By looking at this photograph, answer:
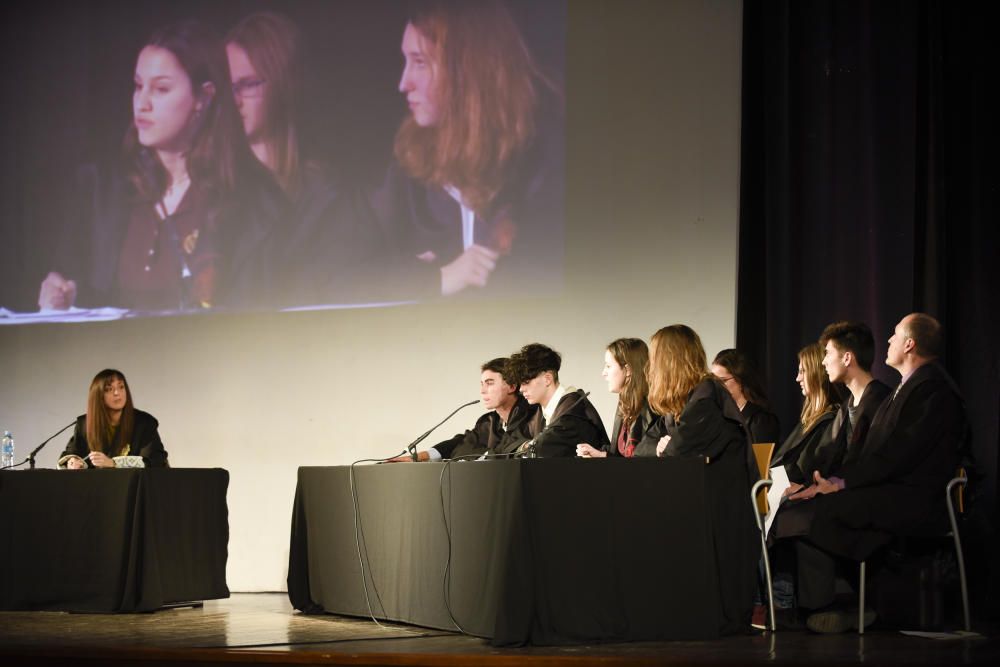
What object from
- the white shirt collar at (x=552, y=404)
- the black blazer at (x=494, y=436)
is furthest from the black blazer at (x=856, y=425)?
the black blazer at (x=494, y=436)

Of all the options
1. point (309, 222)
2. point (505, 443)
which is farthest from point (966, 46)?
point (309, 222)

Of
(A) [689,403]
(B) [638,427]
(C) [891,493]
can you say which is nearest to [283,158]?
(B) [638,427]

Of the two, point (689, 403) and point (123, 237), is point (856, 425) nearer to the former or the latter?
point (689, 403)

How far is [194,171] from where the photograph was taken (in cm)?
704

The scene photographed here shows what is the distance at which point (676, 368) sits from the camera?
3.92 meters

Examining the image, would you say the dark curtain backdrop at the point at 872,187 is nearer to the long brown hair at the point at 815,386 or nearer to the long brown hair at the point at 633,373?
the long brown hair at the point at 815,386

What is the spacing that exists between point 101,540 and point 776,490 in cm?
296

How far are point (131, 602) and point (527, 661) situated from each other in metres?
2.51

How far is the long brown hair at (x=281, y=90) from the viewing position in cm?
683

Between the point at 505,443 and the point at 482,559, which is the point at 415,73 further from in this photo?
the point at 482,559

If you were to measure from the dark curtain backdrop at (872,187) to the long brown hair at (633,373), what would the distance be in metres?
1.14

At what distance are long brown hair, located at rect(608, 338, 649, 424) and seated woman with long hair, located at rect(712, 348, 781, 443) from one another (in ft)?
1.72

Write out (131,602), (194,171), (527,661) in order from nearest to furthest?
(527,661) → (131,602) → (194,171)

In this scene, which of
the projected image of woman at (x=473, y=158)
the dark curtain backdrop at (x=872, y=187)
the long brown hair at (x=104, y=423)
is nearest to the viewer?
the dark curtain backdrop at (x=872, y=187)
